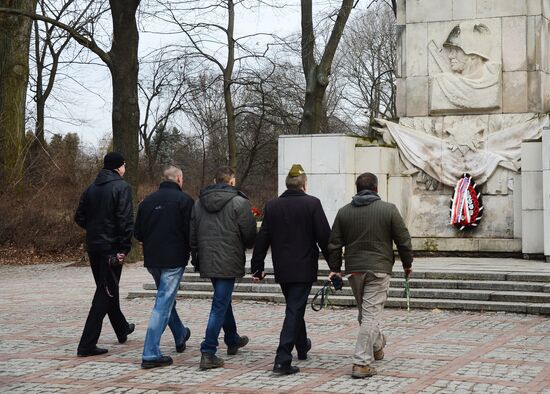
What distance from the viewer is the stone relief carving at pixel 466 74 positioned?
16.8 m

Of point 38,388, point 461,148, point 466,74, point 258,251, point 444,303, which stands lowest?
point 38,388

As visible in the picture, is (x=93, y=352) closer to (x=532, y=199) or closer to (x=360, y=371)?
(x=360, y=371)

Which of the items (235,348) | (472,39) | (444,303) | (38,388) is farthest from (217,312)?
(472,39)

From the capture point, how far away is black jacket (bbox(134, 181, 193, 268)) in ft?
29.1

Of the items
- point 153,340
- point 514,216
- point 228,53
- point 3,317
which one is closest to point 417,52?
point 514,216

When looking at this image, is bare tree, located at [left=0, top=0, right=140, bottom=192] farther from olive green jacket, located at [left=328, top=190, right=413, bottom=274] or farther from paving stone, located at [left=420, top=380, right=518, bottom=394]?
paving stone, located at [left=420, top=380, right=518, bottom=394]

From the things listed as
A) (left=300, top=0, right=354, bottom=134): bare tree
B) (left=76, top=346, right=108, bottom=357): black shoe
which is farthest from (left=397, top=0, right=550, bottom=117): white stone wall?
(left=76, top=346, right=108, bottom=357): black shoe

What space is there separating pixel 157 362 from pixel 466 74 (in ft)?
33.3

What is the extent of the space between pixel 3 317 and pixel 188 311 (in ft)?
8.01

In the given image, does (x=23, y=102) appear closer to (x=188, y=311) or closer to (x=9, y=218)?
(x=9, y=218)

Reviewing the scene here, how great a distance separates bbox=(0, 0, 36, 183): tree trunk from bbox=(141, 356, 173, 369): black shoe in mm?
18260

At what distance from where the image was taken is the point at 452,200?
16.8 meters

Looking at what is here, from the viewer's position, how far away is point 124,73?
70.3 ft

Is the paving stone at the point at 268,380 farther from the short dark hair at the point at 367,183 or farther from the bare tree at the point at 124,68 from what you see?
the bare tree at the point at 124,68
